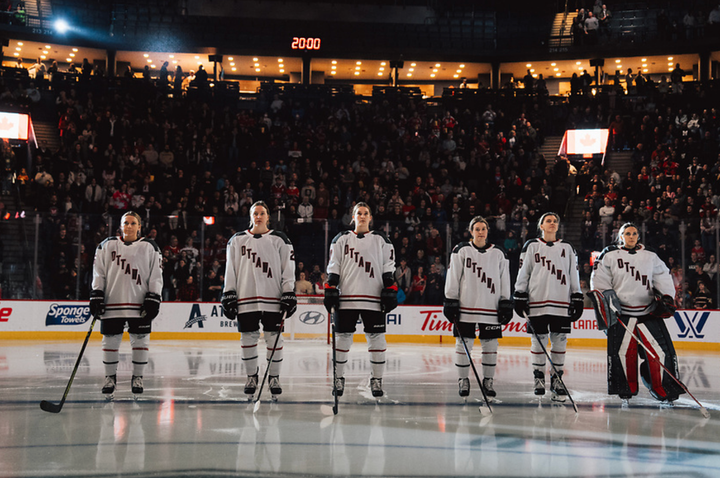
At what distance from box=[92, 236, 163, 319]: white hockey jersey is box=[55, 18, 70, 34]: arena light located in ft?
67.6

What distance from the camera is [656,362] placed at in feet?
21.2

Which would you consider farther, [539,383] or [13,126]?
[13,126]

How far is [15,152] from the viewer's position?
60.1 ft

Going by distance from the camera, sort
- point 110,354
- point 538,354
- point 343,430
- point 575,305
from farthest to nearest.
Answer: point 538,354
point 575,305
point 110,354
point 343,430

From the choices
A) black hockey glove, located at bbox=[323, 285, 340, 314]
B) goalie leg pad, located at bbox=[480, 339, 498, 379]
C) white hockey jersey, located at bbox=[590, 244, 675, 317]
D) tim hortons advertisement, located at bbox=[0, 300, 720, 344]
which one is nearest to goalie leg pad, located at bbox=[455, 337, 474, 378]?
goalie leg pad, located at bbox=[480, 339, 498, 379]

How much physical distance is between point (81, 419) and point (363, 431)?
2226mm

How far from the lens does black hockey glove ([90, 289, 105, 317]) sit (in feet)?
20.2

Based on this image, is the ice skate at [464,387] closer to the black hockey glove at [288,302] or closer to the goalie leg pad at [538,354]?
the goalie leg pad at [538,354]

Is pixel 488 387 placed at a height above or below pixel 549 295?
below

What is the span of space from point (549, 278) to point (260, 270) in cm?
280

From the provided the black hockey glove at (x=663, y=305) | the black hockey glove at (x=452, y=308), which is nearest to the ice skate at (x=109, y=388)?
the black hockey glove at (x=452, y=308)

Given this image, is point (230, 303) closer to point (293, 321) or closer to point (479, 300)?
point (479, 300)

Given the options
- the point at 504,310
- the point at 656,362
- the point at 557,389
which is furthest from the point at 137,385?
the point at 656,362

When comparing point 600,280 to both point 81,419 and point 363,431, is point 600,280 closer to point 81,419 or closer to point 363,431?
point 363,431
